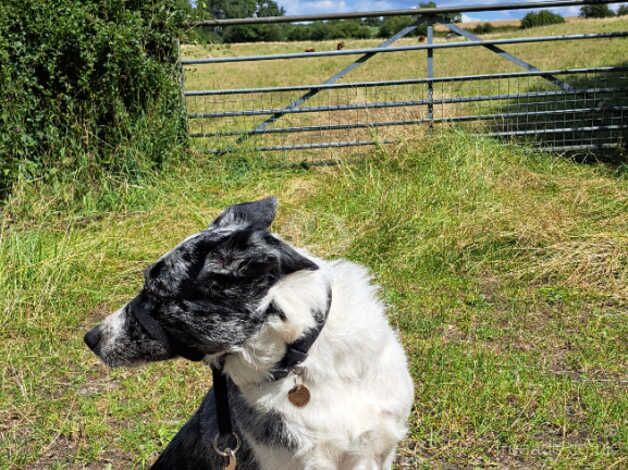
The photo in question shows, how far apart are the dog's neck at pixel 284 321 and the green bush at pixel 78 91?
471cm

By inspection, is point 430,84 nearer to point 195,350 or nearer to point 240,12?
point 195,350

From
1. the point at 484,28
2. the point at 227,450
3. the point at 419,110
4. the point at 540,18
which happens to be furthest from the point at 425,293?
the point at 484,28

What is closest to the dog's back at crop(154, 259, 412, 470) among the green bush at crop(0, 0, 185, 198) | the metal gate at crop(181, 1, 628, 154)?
the green bush at crop(0, 0, 185, 198)

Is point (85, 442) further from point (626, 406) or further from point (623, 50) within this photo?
point (623, 50)

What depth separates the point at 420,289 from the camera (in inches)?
→ 194

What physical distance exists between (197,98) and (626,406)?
7136 millimetres

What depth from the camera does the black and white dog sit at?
2170 mm

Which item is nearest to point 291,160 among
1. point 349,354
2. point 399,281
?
point 399,281

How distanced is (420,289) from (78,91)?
13.3 feet

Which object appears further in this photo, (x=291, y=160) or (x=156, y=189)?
(x=291, y=160)

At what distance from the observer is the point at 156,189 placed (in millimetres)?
6816

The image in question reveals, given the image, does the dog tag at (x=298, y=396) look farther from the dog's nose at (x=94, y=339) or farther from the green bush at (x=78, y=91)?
the green bush at (x=78, y=91)

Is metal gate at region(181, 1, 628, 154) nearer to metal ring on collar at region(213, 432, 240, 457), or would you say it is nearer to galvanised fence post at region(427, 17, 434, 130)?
galvanised fence post at region(427, 17, 434, 130)

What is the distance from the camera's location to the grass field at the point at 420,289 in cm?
348
